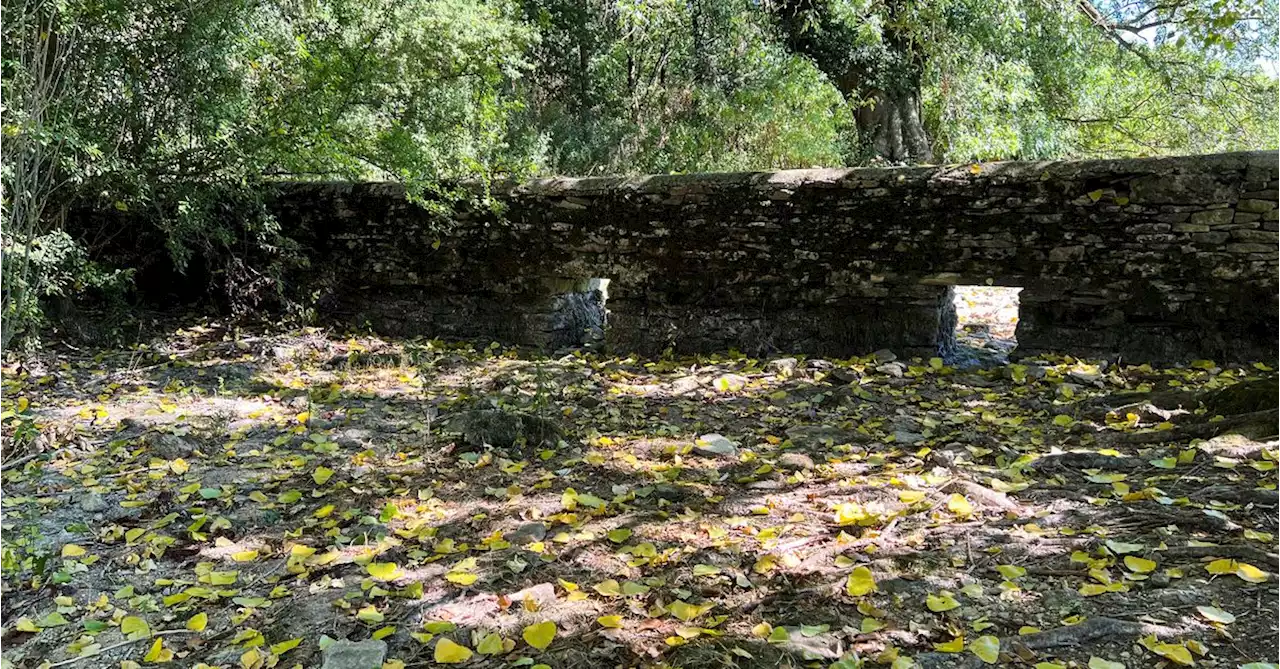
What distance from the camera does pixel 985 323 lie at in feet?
27.4

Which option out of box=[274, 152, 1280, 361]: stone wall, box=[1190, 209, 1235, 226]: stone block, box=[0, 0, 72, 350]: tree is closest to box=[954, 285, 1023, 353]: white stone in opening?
box=[274, 152, 1280, 361]: stone wall

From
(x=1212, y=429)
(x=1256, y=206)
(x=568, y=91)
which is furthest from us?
(x=568, y=91)

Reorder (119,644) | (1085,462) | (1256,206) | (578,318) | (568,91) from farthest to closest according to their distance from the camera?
1. (568,91)
2. (578,318)
3. (1256,206)
4. (1085,462)
5. (119,644)

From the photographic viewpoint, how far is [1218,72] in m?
9.70

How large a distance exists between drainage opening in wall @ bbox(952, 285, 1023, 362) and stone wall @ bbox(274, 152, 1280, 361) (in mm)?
504

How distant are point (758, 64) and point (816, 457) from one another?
807cm

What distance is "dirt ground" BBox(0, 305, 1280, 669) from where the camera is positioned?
2307 mm

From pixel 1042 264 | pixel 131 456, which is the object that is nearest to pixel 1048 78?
pixel 1042 264

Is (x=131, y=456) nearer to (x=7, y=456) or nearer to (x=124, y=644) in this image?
(x=7, y=456)

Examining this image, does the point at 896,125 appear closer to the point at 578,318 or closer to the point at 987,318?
the point at 987,318

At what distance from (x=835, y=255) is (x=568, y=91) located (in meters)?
7.39

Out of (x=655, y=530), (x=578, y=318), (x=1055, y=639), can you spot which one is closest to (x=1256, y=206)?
(x=1055, y=639)

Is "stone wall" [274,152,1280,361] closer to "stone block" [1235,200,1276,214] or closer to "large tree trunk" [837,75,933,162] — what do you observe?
"stone block" [1235,200,1276,214]

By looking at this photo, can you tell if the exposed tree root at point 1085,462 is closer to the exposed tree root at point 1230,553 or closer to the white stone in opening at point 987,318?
the exposed tree root at point 1230,553
